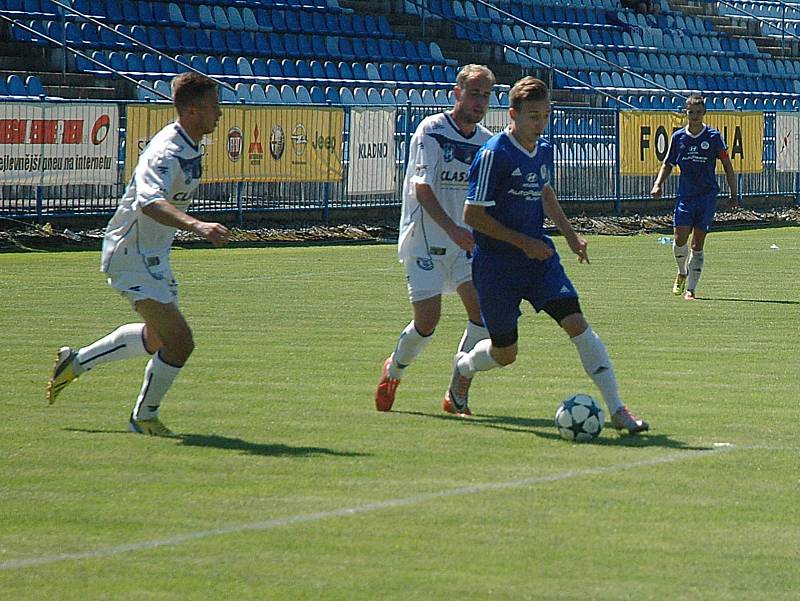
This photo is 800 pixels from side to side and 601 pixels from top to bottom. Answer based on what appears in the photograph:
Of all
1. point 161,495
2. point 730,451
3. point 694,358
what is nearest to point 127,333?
point 161,495

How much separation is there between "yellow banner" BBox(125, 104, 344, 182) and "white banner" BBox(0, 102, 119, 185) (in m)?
0.35

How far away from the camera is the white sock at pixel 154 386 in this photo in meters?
8.64

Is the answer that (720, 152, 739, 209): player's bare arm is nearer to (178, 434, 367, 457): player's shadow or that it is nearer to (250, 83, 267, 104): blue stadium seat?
(178, 434, 367, 457): player's shadow

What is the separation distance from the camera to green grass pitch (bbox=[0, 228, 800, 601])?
18.9 feet

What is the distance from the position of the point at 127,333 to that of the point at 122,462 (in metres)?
1.57

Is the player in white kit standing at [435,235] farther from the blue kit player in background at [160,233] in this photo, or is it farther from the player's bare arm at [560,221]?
the blue kit player in background at [160,233]

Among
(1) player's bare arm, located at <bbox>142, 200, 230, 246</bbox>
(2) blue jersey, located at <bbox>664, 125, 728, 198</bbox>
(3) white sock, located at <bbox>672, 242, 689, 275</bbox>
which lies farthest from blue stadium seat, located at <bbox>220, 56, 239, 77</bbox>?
(1) player's bare arm, located at <bbox>142, 200, 230, 246</bbox>

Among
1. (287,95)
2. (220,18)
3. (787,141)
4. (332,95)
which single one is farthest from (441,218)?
(787,141)

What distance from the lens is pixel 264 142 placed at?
1004 inches

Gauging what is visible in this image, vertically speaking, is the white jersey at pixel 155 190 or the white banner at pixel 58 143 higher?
the white banner at pixel 58 143

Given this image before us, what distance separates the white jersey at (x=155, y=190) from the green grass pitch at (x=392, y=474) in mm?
1008

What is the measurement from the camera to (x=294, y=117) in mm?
25875

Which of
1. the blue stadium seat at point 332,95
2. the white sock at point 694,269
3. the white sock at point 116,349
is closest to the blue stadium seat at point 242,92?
the blue stadium seat at point 332,95

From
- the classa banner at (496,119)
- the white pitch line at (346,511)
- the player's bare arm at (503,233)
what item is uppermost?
the classa banner at (496,119)
